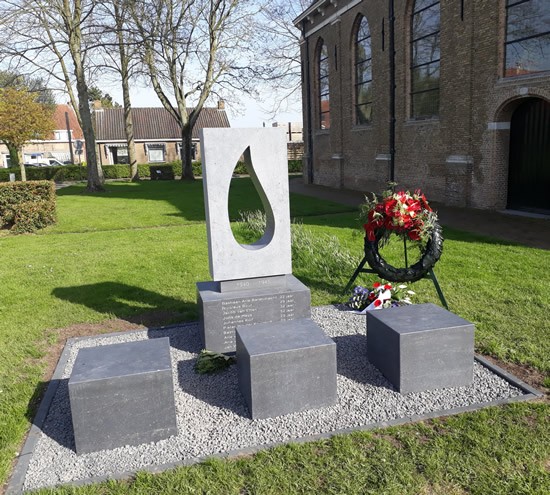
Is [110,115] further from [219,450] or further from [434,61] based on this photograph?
[219,450]

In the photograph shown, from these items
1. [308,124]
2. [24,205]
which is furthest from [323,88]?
[24,205]

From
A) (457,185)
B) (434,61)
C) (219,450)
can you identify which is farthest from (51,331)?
(434,61)

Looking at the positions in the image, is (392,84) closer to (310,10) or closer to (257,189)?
(310,10)

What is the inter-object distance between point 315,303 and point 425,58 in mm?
13881

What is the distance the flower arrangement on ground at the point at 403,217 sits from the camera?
20.1 feet

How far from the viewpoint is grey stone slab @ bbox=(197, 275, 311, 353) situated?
212 inches

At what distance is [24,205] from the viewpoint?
45.5 ft

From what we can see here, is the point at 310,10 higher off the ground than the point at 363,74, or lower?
higher

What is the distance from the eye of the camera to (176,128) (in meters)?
52.4

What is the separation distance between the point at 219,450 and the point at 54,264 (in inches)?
286

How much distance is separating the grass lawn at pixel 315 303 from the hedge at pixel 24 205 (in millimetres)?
558

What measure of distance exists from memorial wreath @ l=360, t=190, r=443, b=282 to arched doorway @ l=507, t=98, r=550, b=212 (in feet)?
30.0

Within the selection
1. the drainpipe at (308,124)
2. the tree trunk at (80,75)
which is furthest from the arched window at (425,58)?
the tree trunk at (80,75)

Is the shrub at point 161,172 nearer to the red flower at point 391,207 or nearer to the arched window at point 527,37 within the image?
the arched window at point 527,37
